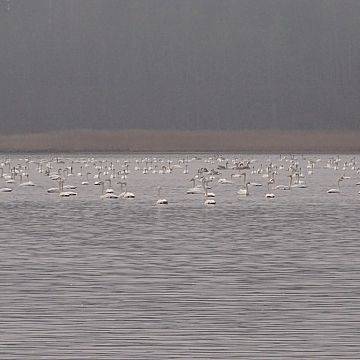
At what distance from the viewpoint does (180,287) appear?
77.0ft

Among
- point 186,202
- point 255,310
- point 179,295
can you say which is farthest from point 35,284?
point 186,202

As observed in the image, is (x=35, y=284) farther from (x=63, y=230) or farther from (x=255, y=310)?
(x=63, y=230)

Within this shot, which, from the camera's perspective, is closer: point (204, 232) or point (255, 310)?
point (255, 310)

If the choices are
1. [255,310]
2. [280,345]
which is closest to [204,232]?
[255,310]

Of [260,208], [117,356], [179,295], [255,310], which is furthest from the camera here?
[260,208]

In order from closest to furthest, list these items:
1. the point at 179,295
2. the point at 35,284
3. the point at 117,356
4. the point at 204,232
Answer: the point at 117,356
the point at 179,295
the point at 35,284
the point at 204,232

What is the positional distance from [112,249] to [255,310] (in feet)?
38.6

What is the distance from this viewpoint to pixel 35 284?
2395cm

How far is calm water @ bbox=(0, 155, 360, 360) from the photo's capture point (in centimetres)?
1748

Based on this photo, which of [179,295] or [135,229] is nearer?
[179,295]

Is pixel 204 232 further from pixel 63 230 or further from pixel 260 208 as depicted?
pixel 260 208

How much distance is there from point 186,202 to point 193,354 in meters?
40.9

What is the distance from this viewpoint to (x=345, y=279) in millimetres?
24703

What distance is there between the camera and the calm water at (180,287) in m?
17.5
